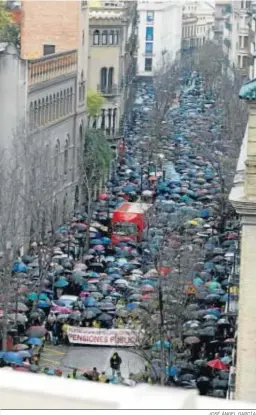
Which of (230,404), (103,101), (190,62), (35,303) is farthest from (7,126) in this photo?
(190,62)

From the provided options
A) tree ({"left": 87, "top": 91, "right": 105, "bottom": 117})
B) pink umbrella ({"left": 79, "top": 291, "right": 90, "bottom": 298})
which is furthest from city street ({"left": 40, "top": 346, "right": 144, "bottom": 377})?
tree ({"left": 87, "top": 91, "right": 105, "bottom": 117})

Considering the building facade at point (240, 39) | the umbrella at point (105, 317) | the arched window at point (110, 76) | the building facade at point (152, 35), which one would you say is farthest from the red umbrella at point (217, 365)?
the building facade at point (152, 35)

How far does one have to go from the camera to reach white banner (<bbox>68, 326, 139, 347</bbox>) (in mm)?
36625

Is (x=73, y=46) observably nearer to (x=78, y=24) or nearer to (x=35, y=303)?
(x=78, y=24)

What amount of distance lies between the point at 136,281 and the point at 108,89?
37.5 meters

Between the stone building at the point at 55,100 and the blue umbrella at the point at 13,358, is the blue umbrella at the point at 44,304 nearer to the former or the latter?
the blue umbrella at the point at 13,358

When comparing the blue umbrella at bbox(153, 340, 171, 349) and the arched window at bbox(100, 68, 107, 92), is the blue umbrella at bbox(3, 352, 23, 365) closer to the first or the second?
the blue umbrella at bbox(153, 340, 171, 349)

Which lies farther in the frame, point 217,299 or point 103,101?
point 103,101

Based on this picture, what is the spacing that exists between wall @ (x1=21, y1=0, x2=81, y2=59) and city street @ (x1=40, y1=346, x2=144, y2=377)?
28.2 metres

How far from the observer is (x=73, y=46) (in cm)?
6362

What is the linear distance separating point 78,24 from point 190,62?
331 feet

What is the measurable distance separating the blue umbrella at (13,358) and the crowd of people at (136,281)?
0.08 feet

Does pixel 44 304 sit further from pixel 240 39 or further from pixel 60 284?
pixel 240 39

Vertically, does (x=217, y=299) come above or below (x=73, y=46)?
below
